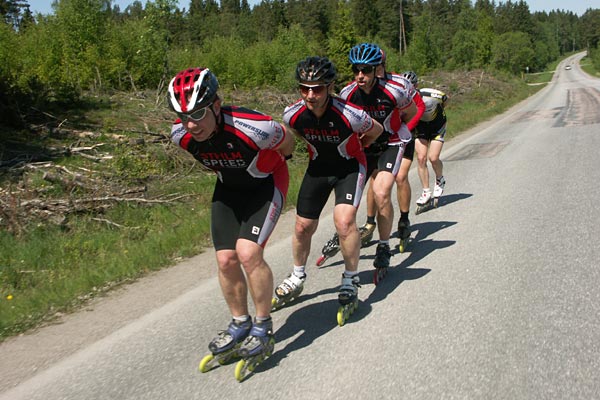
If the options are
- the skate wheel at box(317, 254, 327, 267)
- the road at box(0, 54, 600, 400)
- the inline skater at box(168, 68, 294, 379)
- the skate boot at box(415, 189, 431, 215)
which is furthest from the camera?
the skate boot at box(415, 189, 431, 215)

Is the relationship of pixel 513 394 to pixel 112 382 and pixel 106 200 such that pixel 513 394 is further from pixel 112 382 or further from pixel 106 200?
pixel 106 200

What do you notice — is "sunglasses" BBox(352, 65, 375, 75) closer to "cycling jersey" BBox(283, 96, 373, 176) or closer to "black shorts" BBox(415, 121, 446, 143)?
"cycling jersey" BBox(283, 96, 373, 176)

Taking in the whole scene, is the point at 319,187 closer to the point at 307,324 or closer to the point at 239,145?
the point at 307,324

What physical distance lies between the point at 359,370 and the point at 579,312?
6.47 ft

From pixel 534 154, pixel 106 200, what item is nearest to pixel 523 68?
pixel 534 154

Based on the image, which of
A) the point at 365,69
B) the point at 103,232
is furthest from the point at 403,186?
the point at 103,232

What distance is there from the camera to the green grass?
19.4 ft

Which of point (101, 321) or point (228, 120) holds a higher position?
point (228, 120)

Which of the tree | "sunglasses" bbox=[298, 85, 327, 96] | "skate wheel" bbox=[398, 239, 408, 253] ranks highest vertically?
the tree

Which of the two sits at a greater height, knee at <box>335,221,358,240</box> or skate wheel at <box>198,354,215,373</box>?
knee at <box>335,221,358,240</box>

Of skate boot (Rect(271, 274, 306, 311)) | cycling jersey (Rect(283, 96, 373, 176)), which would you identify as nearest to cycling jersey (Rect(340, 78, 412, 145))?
cycling jersey (Rect(283, 96, 373, 176))

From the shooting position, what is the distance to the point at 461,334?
415cm

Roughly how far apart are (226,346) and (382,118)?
10.8 feet

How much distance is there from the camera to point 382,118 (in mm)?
6121
